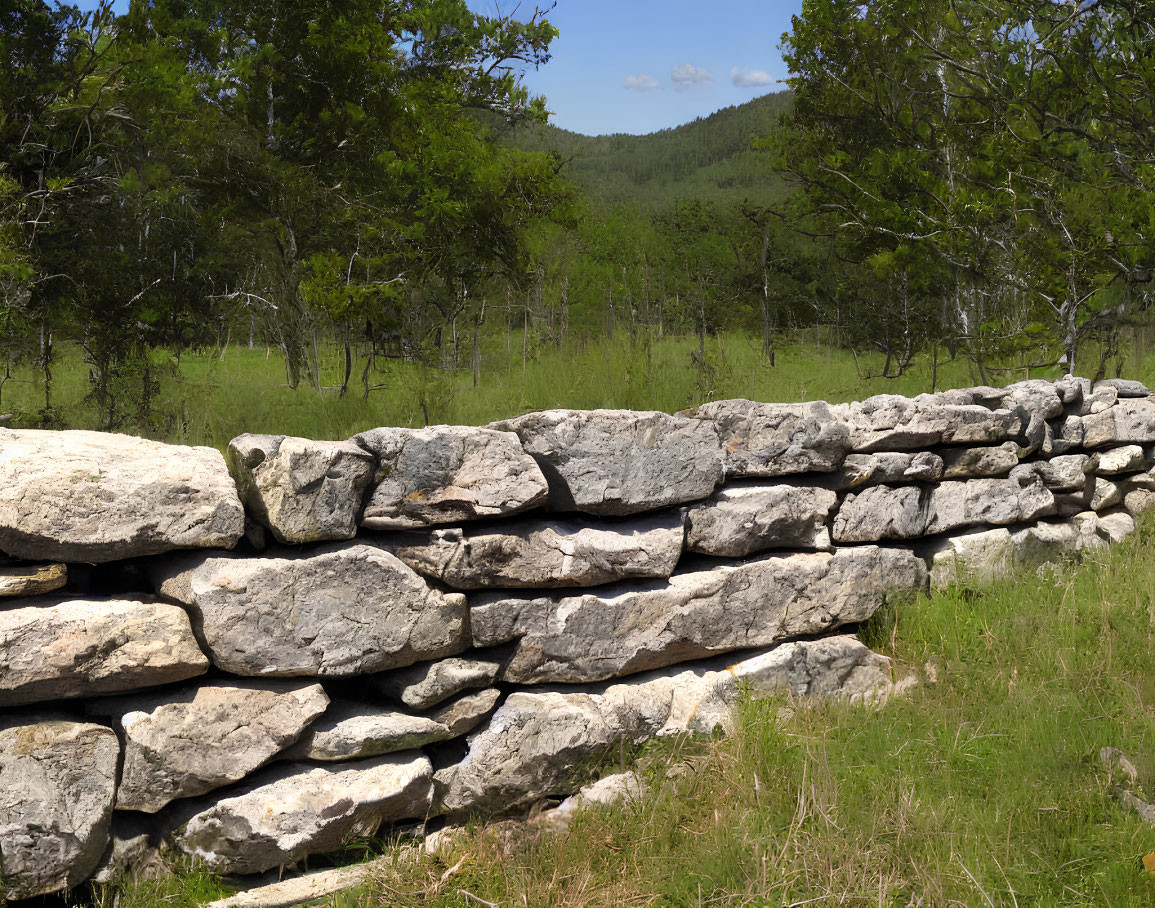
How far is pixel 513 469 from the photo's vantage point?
339cm

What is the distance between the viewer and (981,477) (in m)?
4.83

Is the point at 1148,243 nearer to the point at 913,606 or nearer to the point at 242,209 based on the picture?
the point at 913,606

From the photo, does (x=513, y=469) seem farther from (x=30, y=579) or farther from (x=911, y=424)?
(x=911, y=424)

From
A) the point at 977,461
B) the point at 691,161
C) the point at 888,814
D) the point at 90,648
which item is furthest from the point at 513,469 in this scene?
the point at 691,161

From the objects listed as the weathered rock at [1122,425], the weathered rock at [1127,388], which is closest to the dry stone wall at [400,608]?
the weathered rock at [1122,425]

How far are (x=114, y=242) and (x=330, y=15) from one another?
415 cm

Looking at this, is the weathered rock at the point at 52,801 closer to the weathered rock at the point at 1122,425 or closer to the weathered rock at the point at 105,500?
the weathered rock at the point at 105,500

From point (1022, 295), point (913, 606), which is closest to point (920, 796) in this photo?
point (913, 606)

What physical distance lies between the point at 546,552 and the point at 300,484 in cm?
108

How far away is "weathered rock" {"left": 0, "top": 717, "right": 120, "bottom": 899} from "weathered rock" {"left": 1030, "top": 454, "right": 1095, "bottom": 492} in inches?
208

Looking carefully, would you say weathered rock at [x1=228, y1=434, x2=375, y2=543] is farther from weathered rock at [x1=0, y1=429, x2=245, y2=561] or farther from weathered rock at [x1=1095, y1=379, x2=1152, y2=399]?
weathered rock at [x1=1095, y1=379, x2=1152, y2=399]

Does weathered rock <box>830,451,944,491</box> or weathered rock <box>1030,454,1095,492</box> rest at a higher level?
weathered rock <box>830,451,944,491</box>

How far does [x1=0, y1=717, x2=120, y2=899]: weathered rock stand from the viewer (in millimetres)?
2555

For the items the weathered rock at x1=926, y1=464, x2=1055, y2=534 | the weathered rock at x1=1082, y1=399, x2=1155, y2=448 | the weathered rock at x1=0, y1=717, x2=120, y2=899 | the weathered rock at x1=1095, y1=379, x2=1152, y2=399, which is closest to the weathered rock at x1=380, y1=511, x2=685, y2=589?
the weathered rock at x1=0, y1=717, x2=120, y2=899
